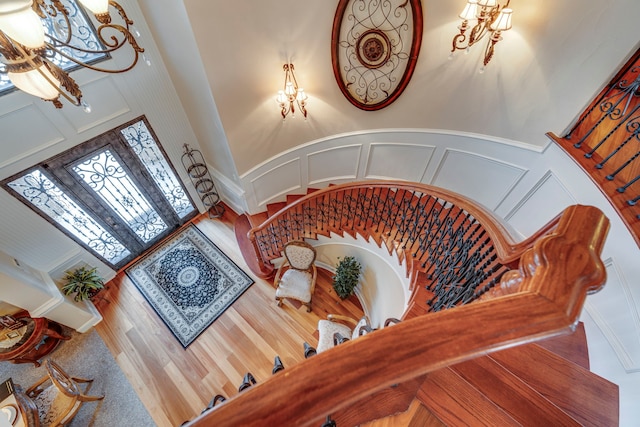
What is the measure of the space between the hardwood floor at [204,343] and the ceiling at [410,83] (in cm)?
211

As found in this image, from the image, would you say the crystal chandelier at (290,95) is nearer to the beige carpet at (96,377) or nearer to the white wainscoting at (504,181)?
the white wainscoting at (504,181)

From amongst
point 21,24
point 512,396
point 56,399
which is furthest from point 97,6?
point 56,399

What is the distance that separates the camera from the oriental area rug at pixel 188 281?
361 cm

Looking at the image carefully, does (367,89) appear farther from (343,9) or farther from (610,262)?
(610,262)

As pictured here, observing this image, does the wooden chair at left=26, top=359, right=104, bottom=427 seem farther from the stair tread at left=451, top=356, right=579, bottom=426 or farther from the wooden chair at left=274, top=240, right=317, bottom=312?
the stair tread at left=451, top=356, right=579, bottom=426

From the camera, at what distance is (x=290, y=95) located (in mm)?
3234

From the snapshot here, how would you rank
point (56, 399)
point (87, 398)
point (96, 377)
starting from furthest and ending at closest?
point (96, 377), point (87, 398), point (56, 399)

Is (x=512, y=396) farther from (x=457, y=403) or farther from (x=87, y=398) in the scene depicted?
(x=87, y=398)

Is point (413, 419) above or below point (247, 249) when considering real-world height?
below

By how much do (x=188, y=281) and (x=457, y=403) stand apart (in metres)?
3.92

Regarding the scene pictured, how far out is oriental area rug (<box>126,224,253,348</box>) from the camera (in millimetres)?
3605

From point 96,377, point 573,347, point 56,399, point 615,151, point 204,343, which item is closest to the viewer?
point 615,151

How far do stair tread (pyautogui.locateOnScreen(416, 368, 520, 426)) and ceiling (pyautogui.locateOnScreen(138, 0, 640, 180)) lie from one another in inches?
97.5

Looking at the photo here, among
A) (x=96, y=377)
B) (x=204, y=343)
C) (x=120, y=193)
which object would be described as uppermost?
(x=120, y=193)
